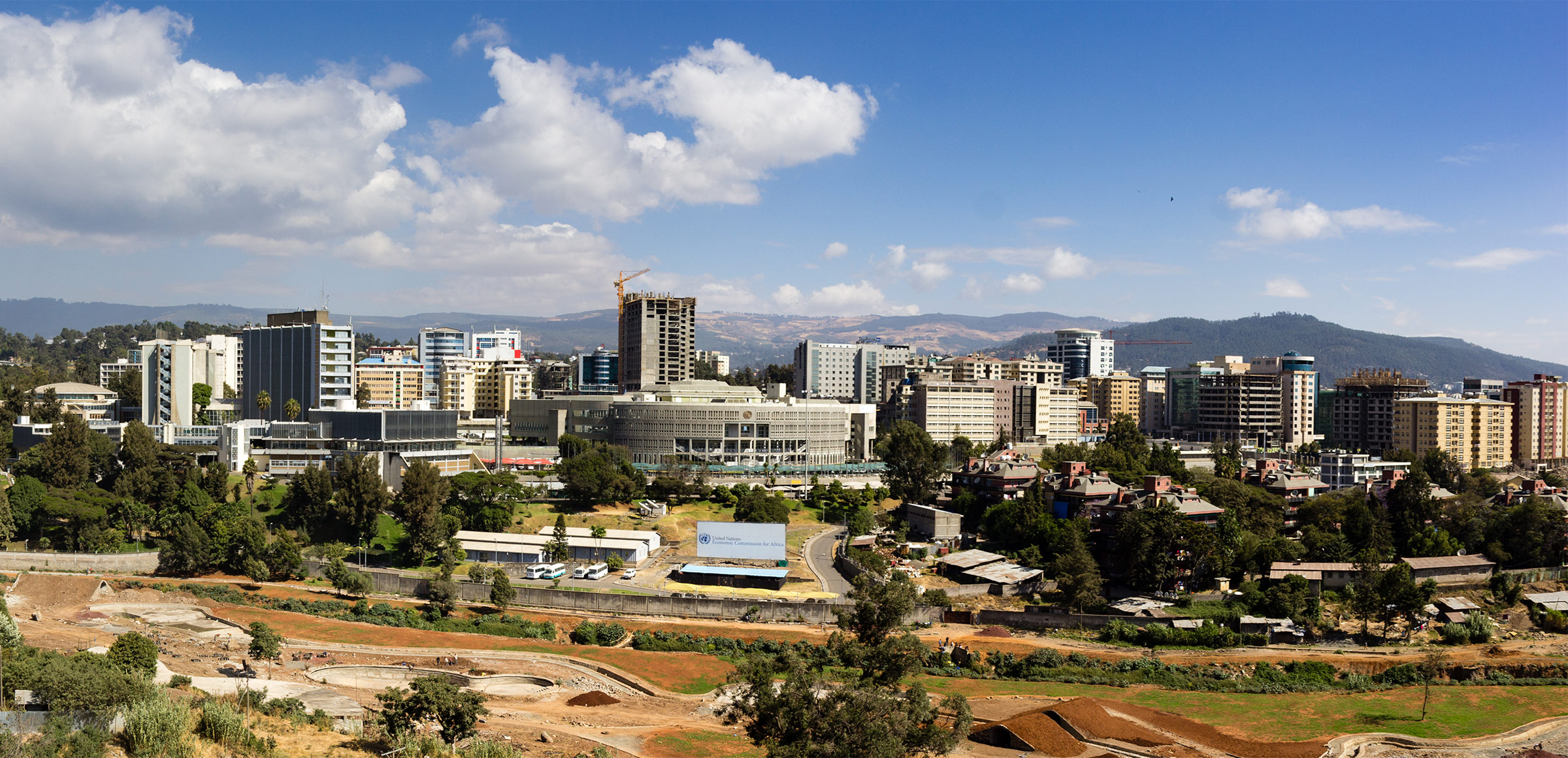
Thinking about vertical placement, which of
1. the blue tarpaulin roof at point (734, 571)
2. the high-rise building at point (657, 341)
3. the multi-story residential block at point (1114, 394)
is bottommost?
the blue tarpaulin roof at point (734, 571)

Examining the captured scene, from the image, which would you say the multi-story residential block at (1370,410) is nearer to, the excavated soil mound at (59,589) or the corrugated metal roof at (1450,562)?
the corrugated metal roof at (1450,562)

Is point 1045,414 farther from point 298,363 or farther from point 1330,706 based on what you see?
point 1330,706

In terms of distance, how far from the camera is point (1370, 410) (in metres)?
139

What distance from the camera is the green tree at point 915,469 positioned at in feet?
280

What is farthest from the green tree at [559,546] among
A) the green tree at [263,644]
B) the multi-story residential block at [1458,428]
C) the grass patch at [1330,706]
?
the multi-story residential block at [1458,428]

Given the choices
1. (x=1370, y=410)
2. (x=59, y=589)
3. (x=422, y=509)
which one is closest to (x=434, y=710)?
(x=59, y=589)

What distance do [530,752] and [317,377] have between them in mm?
81710

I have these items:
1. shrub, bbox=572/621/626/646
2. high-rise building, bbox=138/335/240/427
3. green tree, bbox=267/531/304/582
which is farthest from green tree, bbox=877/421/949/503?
high-rise building, bbox=138/335/240/427

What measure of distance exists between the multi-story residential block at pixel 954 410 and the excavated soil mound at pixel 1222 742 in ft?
312

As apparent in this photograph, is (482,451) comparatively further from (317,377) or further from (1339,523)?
(1339,523)

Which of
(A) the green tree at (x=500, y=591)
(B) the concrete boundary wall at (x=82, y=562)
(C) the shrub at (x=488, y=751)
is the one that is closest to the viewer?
(C) the shrub at (x=488, y=751)

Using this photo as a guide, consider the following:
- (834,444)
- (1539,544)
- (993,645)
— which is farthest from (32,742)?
(834,444)

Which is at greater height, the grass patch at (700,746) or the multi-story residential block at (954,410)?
the multi-story residential block at (954,410)

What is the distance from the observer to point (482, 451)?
351 feet
